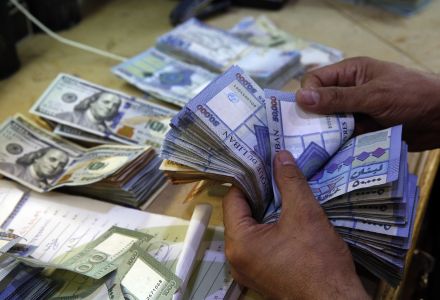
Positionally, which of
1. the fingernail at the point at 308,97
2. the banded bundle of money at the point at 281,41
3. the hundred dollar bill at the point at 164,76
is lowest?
the hundred dollar bill at the point at 164,76

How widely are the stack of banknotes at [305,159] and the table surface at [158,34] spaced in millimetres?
266

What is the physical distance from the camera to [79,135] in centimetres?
89

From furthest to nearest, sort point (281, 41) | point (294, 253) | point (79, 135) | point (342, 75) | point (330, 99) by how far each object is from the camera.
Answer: point (281, 41) → point (79, 135) → point (342, 75) → point (330, 99) → point (294, 253)

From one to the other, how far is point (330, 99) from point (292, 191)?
0.15 meters

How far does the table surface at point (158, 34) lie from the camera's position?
1063 millimetres

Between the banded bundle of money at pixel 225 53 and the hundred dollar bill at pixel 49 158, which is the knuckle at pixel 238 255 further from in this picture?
the banded bundle of money at pixel 225 53

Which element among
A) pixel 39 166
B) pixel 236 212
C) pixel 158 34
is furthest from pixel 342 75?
pixel 158 34

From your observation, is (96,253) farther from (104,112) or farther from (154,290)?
(104,112)

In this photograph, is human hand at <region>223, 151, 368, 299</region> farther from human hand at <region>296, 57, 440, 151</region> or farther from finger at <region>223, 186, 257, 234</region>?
human hand at <region>296, 57, 440, 151</region>

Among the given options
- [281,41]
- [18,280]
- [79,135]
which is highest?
[281,41]

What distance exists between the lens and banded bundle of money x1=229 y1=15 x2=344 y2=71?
111cm

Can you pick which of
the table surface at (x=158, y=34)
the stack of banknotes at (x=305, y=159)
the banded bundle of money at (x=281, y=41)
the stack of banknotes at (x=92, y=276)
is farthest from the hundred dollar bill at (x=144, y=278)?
the banded bundle of money at (x=281, y=41)

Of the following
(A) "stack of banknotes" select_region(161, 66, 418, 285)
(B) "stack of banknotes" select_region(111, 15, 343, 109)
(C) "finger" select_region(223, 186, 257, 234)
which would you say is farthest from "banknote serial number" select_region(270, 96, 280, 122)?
(B) "stack of banknotes" select_region(111, 15, 343, 109)

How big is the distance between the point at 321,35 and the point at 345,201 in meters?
0.73
